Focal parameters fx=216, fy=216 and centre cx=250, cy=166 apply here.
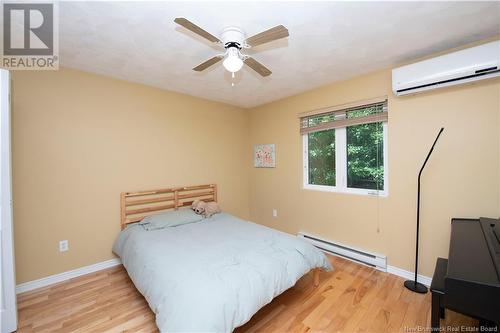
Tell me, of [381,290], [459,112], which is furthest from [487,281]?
[459,112]

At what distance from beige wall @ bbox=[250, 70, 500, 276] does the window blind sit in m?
0.10

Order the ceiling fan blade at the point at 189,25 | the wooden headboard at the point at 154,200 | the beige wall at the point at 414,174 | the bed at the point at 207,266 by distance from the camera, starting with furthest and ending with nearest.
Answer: the wooden headboard at the point at 154,200, the beige wall at the point at 414,174, the bed at the point at 207,266, the ceiling fan blade at the point at 189,25

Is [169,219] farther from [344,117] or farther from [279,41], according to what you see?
[344,117]

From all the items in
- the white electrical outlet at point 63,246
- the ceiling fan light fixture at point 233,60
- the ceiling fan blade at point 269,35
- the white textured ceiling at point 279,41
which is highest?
the white textured ceiling at point 279,41

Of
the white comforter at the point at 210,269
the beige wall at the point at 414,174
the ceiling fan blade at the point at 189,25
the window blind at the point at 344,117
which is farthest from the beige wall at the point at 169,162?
the ceiling fan blade at the point at 189,25

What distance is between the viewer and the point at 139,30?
1788 mm

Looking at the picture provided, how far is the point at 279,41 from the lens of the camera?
6.47 feet

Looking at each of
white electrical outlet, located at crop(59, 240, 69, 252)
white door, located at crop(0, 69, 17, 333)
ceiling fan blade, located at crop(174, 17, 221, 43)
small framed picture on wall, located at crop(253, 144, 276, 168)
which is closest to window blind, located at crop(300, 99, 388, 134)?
small framed picture on wall, located at crop(253, 144, 276, 168)

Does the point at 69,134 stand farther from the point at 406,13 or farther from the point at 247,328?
the point at 406,13

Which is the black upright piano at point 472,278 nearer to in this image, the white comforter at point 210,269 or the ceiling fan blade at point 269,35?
the white comforter at point 210,269

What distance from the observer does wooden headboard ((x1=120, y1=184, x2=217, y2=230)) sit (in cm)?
291

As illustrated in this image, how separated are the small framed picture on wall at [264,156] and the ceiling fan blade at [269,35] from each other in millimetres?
2438

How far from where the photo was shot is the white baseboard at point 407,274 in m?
2.34

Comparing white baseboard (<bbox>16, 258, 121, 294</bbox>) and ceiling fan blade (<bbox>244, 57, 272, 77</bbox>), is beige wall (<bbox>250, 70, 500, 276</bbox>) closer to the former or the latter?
ceiling fan blade (<bbox>244, 57, 272, 77</bbox>)
